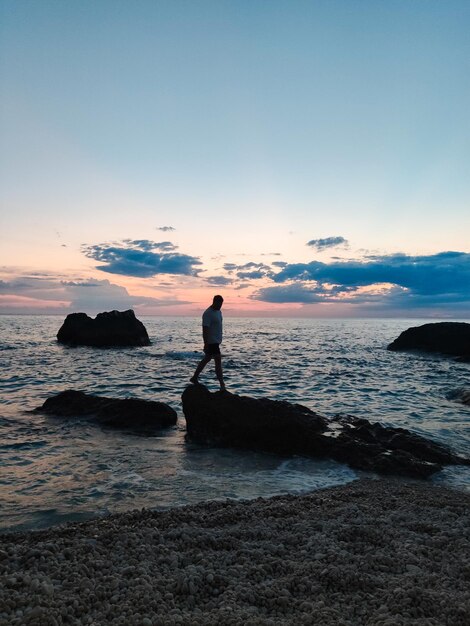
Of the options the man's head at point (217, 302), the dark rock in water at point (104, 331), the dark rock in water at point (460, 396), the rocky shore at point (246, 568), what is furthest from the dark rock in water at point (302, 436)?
the dark rock in water at point (104, 331)

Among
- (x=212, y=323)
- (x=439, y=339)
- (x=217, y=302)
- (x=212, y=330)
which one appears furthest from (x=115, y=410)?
(x=439, y=339)

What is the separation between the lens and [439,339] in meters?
41.0

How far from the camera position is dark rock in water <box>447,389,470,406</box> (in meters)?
16.5

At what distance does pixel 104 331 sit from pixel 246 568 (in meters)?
40.9

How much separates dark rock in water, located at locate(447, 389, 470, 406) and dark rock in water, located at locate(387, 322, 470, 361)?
2310 cm

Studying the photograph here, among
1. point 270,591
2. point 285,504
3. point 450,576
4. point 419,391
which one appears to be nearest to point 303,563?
point 270,591

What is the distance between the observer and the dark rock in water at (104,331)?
42.9 metres

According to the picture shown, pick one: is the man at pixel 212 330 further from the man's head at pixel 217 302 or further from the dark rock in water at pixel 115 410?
the dark rock in water at pixel 115 410

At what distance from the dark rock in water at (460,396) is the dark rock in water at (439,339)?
23.1m

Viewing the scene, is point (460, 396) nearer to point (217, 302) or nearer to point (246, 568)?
point (217, 302)

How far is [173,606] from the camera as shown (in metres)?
3.54

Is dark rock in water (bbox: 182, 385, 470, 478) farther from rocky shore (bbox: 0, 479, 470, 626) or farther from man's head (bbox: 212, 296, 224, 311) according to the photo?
rocky shore (bbox: 0, 479, 470, 626)

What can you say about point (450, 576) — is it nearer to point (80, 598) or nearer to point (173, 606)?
point (173, 606)

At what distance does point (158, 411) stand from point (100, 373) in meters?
12.1
